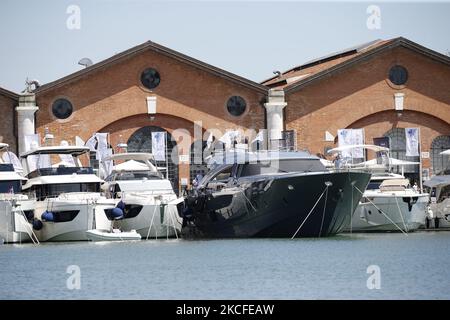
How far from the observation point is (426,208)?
169ft

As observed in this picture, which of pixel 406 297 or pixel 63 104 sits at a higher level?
pixel 63 104

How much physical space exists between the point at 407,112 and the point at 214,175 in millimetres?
20342

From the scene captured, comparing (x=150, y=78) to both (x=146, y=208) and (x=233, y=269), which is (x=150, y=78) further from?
(x=233, y=269)

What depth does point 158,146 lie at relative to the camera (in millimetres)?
57875

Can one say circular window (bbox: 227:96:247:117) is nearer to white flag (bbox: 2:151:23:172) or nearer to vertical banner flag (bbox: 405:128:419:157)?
vertical banner flag (bbox: 405:128:419:157)

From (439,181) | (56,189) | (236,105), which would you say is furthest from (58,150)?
(439,181)

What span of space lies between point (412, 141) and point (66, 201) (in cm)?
2092

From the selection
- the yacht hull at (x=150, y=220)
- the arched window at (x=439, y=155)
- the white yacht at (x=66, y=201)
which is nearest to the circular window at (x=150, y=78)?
the white yacht at (x=66, y=201)

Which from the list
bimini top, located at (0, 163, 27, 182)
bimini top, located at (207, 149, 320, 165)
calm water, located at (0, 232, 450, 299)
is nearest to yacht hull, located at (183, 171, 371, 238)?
calm water, located at (0, 232, 450, 299)

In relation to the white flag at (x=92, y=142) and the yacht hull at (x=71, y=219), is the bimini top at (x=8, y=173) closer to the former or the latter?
the yacht hull at (x=71, y=219)
